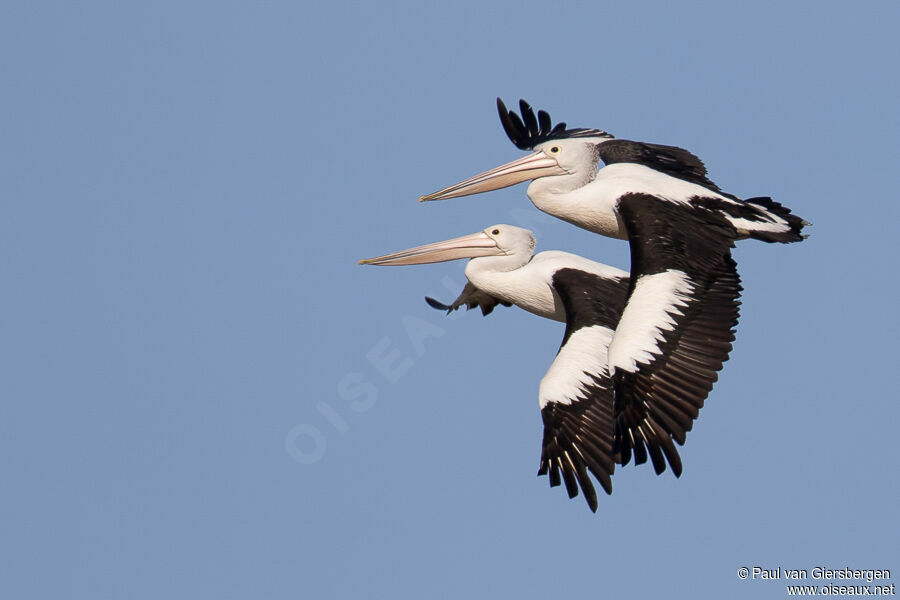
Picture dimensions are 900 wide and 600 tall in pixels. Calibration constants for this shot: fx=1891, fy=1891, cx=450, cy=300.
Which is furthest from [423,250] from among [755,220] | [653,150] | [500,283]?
[755,220]

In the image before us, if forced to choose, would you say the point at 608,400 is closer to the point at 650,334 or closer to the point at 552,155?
the point at 650,334

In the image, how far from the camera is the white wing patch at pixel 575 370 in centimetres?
1706

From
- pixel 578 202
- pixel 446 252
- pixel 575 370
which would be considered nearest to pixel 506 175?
pixel 446 252

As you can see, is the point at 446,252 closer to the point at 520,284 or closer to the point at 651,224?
the point at 520,284

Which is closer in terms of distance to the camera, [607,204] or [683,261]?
[683,261]

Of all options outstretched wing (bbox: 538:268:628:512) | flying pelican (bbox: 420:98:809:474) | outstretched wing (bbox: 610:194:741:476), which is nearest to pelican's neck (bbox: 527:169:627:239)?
flying pelican (bbox: 420:98:809:474)

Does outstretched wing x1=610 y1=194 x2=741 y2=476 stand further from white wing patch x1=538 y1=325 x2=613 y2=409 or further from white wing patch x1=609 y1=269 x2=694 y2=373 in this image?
white wing patch x1=538 y1=325 x2=613 y2=409

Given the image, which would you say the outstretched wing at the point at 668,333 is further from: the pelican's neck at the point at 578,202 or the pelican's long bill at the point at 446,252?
the pelican's long bill at the point at 446,252

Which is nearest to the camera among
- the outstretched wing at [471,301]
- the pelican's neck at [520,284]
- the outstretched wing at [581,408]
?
the outstretched wing at [581,408]

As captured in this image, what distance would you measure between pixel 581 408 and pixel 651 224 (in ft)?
5.95

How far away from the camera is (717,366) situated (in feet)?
51.6

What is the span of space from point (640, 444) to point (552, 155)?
14.2ft

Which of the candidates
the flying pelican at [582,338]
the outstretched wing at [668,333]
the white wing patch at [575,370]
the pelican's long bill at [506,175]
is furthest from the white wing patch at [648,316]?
the pelican's long bill at [506,175]

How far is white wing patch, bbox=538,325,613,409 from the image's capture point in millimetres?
17062
